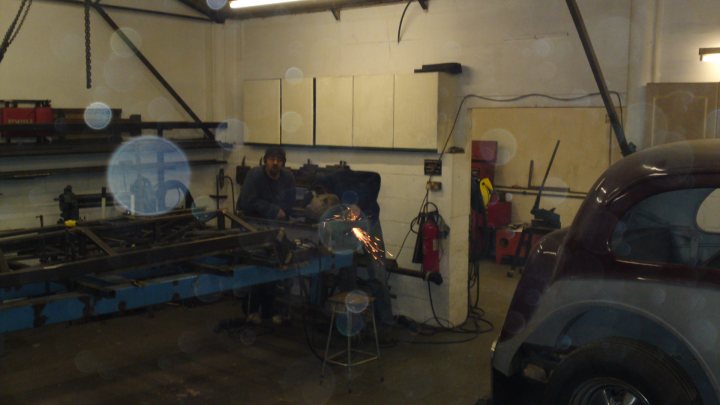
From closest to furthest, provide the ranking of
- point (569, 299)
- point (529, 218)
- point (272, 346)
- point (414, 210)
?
Answer: 1. point (569, 299)
2. point (272, 346)
3. point (414, 210)
4. point (529, 218)

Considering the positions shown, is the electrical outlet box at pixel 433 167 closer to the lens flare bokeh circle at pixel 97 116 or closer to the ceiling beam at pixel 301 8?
the ceiling beam at pixel 301 8

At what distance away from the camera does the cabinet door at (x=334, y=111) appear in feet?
23.0

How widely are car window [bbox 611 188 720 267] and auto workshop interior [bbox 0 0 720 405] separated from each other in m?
0.01

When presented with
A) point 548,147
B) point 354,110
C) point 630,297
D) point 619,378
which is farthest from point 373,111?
point 548,147

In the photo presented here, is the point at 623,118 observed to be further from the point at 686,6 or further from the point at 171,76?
the point at 171,76

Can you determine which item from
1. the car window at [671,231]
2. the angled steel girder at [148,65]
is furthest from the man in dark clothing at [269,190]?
the car window at [671,231]

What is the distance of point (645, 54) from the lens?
17.9 feet

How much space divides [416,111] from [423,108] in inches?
3.5

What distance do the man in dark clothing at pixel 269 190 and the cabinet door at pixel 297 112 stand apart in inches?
31.5

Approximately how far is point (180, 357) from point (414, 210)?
2.54 m

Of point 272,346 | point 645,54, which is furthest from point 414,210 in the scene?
point 645,54

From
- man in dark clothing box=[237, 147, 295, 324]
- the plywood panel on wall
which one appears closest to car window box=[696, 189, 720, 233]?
man in dark clothing box=[237, 147, 295, 324]

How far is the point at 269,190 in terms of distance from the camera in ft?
21.7

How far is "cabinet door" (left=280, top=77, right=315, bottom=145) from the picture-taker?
733 centimetres
